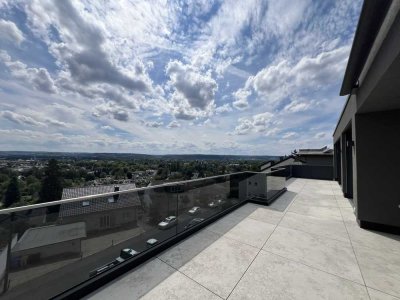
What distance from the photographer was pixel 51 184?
92.9 feet

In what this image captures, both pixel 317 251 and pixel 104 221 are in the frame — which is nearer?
pixel 104 221

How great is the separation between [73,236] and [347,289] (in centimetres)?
344

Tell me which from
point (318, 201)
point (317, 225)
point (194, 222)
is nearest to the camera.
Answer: point (194, 222)

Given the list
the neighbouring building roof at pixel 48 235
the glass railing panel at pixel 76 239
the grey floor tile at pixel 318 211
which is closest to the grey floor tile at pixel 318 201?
the grey floor tile at pixel 318 211

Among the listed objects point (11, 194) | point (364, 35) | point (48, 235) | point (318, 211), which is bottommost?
point (11, 194)

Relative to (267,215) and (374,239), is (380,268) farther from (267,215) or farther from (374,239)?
(267,215)

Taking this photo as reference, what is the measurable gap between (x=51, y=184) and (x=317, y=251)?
37.0m

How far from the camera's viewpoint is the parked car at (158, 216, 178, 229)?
3.09 metres

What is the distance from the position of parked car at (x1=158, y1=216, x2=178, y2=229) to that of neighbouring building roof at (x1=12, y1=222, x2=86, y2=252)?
1.32 metres

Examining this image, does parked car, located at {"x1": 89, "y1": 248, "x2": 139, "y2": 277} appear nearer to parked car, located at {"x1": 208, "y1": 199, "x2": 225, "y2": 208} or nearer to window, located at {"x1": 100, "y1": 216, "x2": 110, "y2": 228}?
window, located at {"x1": 100, "y1": 216, "x2": 110, "y2": 228}

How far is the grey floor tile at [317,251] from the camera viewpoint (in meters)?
2.58

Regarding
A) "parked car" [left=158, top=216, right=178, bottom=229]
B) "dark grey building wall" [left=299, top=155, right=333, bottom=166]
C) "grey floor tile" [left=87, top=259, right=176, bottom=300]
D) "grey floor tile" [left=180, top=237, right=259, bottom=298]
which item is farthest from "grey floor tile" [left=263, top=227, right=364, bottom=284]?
"dark grey building wall" [left=299, top=155, right=333, bottom=166]

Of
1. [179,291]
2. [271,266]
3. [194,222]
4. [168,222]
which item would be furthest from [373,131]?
[179,291]

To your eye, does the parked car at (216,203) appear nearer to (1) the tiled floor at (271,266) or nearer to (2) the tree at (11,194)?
(1) the tiled floor at (271,266)
